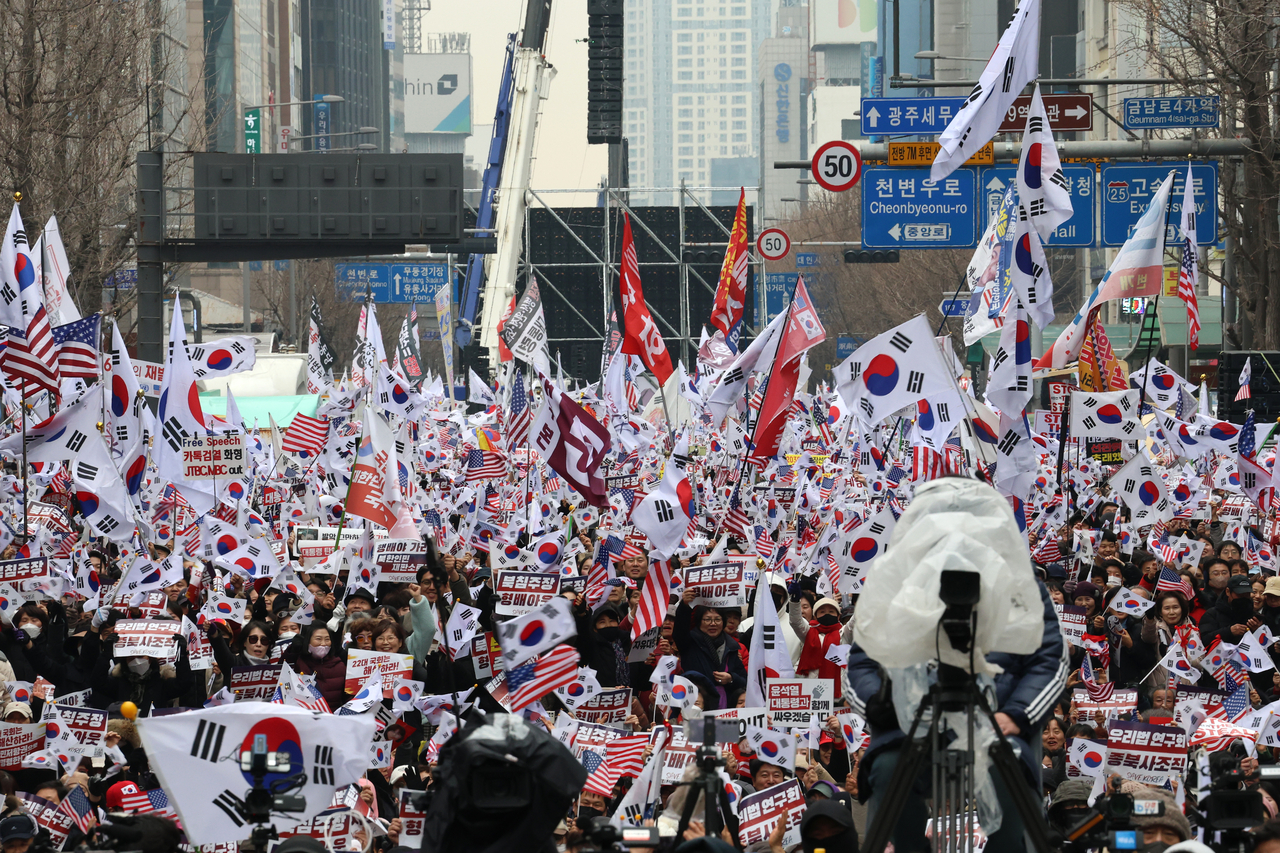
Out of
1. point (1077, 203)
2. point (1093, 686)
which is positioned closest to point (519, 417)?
point (1077, 203)

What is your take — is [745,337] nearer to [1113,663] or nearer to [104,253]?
[104,253]

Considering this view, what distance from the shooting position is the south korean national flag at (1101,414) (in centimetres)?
1675

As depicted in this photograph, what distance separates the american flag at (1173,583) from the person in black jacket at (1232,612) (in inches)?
8.9

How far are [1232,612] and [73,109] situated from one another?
1895 cm

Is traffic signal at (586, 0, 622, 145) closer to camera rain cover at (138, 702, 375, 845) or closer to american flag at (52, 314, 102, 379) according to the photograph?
american flag at (52, 314, 102, 379)

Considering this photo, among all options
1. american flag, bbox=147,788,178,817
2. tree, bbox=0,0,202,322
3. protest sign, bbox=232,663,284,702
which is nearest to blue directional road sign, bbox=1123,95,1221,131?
tree, bbox=0,0,202,322

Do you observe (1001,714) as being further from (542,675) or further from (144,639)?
(144,639)

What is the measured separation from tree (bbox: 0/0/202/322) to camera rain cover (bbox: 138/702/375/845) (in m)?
20.8

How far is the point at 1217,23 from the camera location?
2242 cm

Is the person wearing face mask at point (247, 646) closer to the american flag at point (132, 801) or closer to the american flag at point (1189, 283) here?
the american flag at point (132, 801)

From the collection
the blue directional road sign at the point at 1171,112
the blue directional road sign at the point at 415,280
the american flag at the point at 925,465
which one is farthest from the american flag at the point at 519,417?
the blue directional road sign at the point at 415,280

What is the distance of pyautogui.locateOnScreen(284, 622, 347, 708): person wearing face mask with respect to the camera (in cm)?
1096

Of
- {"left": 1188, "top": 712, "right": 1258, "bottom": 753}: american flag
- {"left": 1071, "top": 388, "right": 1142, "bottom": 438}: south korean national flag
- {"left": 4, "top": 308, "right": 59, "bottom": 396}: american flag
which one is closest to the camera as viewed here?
{"left": 1188, "top": 712, "right": 1258, "bottom": 753}: american flag

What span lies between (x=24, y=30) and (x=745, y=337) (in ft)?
135
